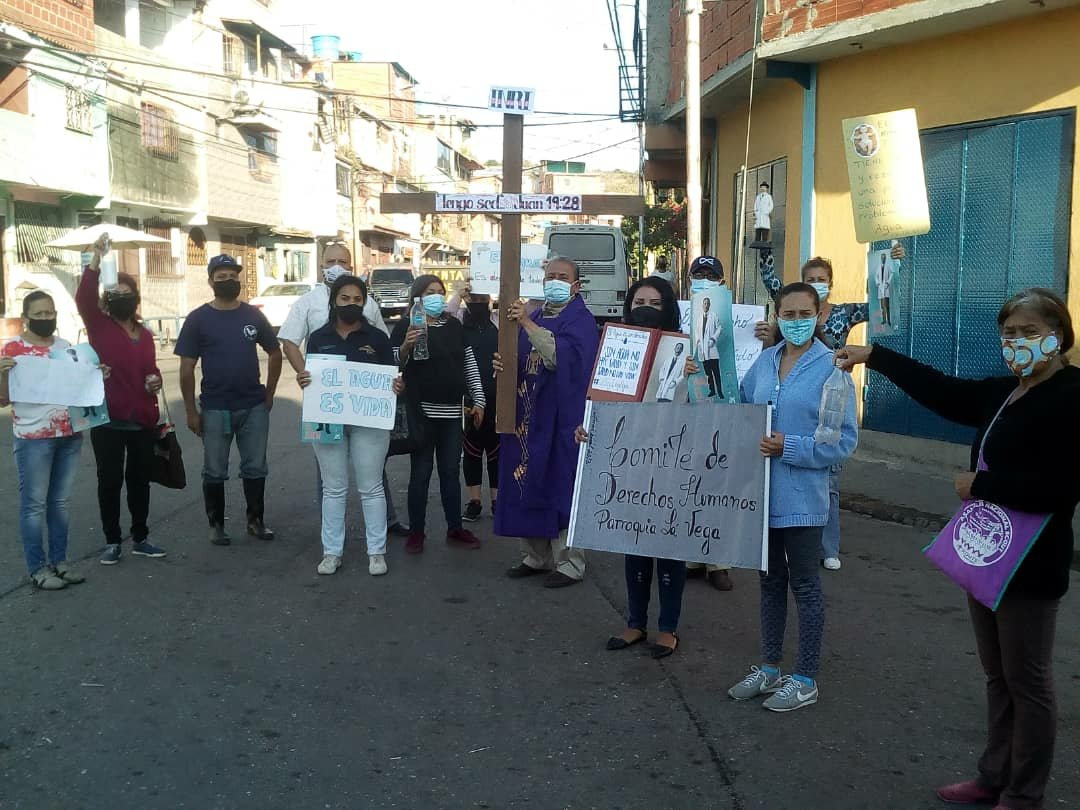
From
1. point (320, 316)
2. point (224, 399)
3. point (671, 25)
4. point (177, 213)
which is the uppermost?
point (671, 25)

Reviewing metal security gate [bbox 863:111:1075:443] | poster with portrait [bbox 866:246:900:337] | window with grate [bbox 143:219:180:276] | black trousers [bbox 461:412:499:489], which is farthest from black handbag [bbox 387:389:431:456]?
window with grate [bbox 143:219:180:276]

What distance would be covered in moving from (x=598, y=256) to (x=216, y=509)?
15029 millimetres

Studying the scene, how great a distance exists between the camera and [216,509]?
7039mm

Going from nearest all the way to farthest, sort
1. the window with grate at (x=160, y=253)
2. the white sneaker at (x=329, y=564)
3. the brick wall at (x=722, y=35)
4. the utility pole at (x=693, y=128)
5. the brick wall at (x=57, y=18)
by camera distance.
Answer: the white sneaker at (x=329, y=564), the brick wall at (x=722, y=35), the utility pole at (x=693, y=128), the brick wall at (x=57, y=18), the window with grate at (x=160, y=253)

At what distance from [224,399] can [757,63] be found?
7164 mm

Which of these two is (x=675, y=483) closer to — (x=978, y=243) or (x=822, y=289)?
(x=822, y=289)

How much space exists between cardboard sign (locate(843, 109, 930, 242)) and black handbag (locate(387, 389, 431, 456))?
10.1ft

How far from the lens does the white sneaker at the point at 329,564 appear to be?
6312 mm

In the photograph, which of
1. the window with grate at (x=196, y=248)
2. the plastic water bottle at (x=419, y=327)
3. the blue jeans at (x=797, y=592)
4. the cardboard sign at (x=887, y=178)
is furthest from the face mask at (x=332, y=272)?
the window with grate at (x=196, y=248)

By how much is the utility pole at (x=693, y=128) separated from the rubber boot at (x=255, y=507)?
6.02 metres

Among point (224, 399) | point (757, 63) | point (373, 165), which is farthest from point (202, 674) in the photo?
point (373, 165)

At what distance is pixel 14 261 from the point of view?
2250 cm

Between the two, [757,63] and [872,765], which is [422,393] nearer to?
[872,765]

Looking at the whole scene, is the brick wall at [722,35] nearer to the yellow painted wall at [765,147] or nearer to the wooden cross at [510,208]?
the yellow painted wall at [765,147]
